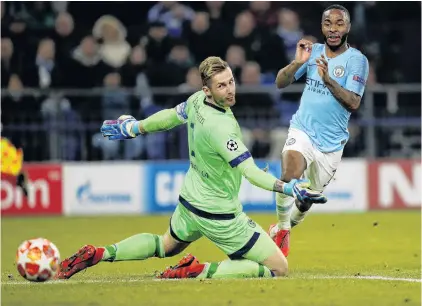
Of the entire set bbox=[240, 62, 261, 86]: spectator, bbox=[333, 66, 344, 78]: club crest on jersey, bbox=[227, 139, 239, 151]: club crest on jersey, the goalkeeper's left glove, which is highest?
bbox=[333, 66, 344, 78]: club crest on jersey

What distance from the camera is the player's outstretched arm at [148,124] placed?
1020 centimetres

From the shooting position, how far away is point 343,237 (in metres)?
14.9

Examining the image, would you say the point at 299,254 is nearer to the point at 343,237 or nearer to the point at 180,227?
the point at 343,237

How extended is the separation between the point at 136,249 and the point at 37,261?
0.93m

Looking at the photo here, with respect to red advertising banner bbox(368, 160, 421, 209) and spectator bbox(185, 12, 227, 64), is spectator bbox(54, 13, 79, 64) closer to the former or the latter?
spectator bbox(185, 12, 227, 64)

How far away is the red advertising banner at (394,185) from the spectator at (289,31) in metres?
2.28

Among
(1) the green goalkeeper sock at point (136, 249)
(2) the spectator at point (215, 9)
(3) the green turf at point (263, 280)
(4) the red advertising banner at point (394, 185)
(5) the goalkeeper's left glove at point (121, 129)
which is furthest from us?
(2) the spectator at point (215, 9)

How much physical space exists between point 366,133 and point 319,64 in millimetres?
7874

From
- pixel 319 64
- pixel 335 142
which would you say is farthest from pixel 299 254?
pixel 319 64

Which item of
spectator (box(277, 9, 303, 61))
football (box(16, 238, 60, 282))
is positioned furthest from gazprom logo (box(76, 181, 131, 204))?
football (box(16, 238, 60, 282))

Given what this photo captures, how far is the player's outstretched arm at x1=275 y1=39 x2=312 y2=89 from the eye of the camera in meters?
10.9

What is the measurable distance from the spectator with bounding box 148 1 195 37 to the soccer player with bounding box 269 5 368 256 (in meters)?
7.67

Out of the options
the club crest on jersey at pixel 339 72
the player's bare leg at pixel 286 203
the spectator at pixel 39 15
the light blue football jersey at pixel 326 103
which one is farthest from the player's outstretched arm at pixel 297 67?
the spectator at pixel 39 15

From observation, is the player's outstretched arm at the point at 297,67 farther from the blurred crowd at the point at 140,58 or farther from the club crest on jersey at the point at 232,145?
the blurred crowd at the point at 140,58
